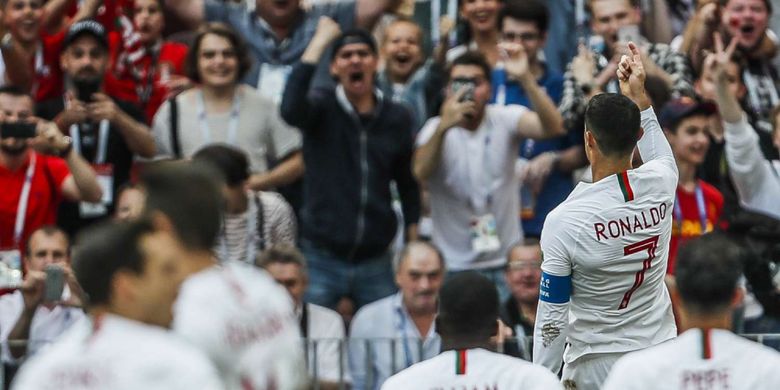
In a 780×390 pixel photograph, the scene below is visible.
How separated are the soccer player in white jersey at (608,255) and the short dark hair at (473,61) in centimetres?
351

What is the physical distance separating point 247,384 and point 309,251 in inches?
241

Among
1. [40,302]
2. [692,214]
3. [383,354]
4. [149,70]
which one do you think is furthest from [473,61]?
[40,302]

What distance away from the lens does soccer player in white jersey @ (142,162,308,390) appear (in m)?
5.35

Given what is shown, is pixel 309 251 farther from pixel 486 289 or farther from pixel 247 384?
pixel 247 384

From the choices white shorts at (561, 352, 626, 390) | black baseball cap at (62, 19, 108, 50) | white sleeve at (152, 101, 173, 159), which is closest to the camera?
white shorts at (561, 352, 626, 390)

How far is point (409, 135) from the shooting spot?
38.6 feet

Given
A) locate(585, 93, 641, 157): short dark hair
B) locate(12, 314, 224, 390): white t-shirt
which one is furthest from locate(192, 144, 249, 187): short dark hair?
locate(12, 314, 224, 390): white t-shirt

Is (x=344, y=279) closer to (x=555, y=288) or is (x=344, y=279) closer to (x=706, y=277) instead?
(x=555, y=288)

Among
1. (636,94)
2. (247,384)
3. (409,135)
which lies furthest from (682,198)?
(247,384)

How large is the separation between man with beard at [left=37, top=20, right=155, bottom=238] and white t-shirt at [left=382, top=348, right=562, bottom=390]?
516cm

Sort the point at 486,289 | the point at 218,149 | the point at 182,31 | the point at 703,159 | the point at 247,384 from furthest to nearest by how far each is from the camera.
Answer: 1. the point at 182,31
2. the point at 703,159
3. the point at 218,149
4. the point at 486,289
5. the point at 247,384

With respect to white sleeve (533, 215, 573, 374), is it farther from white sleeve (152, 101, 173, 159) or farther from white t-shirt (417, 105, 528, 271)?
white sleeve (152, 101, 173, 159)

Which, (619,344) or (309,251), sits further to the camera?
(309,251)

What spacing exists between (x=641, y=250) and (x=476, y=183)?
3705 mm
